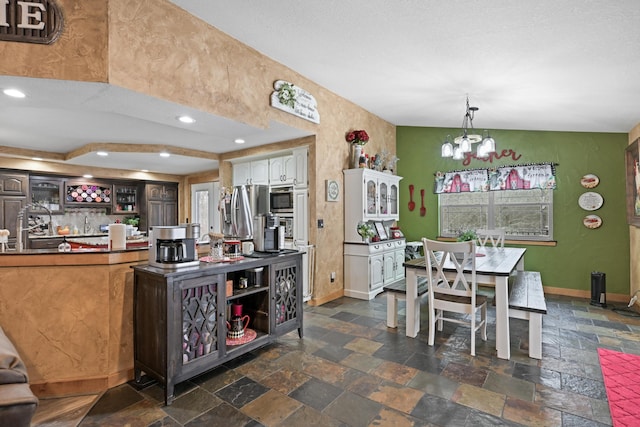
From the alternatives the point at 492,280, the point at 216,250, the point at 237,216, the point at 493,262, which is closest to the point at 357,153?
the point at 237,216

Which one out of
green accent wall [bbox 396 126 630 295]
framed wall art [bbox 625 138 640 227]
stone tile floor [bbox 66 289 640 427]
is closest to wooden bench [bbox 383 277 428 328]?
stone tile floor [bbox 66 289 640 427]

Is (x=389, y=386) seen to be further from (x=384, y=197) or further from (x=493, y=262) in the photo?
(x=384, y=197)

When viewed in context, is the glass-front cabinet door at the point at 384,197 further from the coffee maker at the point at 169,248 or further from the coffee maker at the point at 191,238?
the coffee maker at the point at 169,248

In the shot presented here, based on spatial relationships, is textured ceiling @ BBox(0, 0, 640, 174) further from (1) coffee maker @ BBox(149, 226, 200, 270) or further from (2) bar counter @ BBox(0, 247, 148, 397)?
(2) bar counter @ BBox(0, 247, 148, 397)

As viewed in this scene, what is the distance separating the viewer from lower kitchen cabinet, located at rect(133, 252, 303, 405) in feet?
7.13

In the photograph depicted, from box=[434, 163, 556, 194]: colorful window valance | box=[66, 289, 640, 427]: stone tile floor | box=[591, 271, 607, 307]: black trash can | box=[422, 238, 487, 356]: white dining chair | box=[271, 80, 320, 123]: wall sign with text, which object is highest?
box=[271, 80, 320, 123]: wall sign with text

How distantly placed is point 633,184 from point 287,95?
15.1 feet

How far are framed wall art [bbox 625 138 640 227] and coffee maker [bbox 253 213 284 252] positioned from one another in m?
4.48

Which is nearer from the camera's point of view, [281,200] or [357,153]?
[281,200]

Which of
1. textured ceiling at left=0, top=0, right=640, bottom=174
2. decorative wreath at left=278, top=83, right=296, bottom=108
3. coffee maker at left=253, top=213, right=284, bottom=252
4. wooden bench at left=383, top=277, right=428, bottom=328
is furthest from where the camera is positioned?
decorative wreath at left=278, top=83, right=296, bottom=108

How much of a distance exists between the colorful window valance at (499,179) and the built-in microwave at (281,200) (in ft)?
9.22

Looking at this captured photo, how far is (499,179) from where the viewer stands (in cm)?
527

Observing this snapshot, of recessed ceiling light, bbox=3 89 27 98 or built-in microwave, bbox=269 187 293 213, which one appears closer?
recessed ceiling light, bbox=3 89 27 98

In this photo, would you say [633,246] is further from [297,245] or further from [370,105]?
[297,245]
